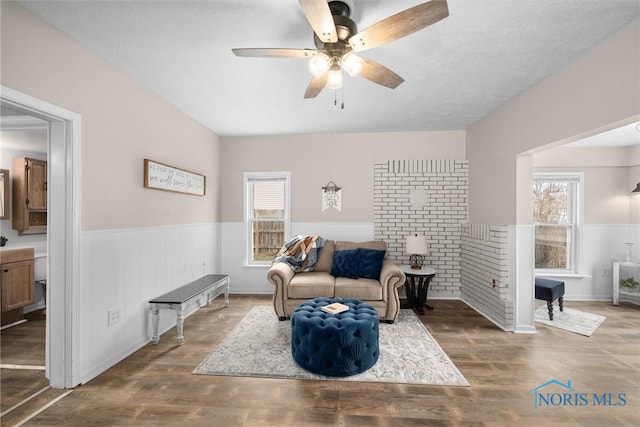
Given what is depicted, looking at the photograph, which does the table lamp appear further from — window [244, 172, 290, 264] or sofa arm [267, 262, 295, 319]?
window [244, 172, 290, 264]

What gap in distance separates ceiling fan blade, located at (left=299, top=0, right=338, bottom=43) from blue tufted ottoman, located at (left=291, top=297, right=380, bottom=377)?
2108mm

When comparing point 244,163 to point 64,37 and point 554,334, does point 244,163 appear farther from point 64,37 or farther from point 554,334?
point 554,334

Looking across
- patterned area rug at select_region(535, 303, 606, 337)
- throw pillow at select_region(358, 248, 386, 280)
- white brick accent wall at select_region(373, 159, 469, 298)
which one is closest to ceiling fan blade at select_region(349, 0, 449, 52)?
throw pillow at select_region(358, 248, 386, 280)

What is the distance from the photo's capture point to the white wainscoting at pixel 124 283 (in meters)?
2.39

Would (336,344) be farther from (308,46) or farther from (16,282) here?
(16,282)

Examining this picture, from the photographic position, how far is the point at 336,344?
2412 mm

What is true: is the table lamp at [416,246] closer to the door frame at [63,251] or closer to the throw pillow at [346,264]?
the throw pillow at [346,264]

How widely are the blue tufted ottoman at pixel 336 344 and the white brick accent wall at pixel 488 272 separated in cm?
189

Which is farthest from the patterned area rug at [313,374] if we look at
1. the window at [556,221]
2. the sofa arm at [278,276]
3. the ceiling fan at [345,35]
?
the window at [556,221]

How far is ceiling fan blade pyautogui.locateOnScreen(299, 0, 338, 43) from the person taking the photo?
1430 millimetres

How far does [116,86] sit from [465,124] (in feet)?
14.2

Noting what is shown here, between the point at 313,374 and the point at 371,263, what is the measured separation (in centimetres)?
177

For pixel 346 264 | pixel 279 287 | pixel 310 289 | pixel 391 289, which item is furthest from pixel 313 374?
→ pixel 346 264

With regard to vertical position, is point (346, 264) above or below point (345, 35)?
below
